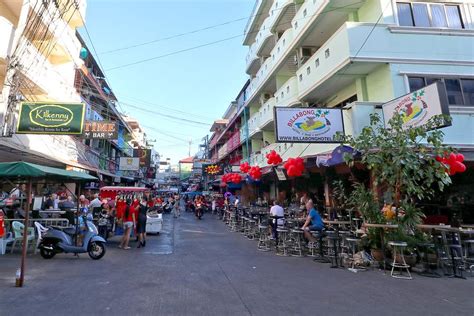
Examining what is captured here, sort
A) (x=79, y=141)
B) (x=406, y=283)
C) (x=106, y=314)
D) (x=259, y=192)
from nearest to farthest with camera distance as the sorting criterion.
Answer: (x=106, y=314) → (x=406, y=283) → (x=79, y=141) → (x=259, y=192)

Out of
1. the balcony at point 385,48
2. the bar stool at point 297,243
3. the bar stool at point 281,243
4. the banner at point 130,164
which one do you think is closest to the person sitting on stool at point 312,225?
the bar stool at point 297,243

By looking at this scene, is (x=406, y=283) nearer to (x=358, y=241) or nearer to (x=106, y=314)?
(x=358, y=241)

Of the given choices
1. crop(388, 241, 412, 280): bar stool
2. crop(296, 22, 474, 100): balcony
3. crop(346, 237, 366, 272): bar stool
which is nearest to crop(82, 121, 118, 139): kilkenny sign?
crop(296, 22, 474, 100): balcony

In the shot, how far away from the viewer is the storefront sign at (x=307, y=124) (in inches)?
419

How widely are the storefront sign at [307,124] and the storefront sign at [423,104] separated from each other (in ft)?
6.76

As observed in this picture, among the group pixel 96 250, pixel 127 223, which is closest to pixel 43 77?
pixel 127 223

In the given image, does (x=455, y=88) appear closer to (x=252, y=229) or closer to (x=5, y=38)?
(x=252, y=229)

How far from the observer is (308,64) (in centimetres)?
1465

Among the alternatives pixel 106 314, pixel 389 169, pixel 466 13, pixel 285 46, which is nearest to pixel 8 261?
pixel 106 314

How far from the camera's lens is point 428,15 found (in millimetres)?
12133

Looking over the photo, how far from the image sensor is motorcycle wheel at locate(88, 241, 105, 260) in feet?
29.1

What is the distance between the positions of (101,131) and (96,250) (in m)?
8.20

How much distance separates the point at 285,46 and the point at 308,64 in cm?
353

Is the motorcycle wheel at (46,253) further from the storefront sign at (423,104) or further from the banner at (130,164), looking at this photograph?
the banner at (130,164)
